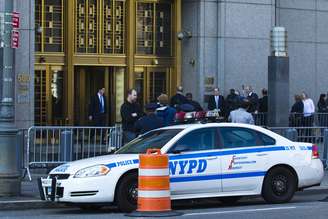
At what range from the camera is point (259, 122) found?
25453 millimetres

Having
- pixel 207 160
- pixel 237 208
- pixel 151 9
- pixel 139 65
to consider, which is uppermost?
pixel 151 9

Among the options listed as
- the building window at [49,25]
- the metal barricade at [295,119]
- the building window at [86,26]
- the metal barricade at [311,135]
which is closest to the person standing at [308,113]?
the metal barricade at [295,119]

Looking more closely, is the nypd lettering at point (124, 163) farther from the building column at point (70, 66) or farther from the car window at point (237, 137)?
the building column at point (70, 66)

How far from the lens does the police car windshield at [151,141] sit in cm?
1405

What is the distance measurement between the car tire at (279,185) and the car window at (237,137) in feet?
2.16

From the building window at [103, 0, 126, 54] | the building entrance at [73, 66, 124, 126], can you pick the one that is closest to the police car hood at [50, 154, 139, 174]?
the building entrance at [73, 66, 124, 126]

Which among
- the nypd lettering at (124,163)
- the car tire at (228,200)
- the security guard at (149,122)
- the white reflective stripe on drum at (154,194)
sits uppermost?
the security guard at (149,122)

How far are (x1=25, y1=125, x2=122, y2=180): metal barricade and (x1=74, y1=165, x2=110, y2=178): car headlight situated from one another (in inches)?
173

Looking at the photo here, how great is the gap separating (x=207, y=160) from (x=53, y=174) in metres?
2.67

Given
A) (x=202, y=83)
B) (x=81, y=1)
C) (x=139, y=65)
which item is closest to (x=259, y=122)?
(x=202, y=83)

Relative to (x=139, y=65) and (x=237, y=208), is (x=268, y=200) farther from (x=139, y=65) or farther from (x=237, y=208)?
(x=139, y=65)

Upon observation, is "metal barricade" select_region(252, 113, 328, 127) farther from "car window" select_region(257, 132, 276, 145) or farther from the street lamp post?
the street lamp post

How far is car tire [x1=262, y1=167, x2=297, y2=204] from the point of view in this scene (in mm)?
14555

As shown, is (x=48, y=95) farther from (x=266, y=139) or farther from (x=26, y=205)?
(x=266, y=139)
